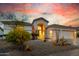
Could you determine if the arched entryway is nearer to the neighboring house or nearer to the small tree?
the neighboring house

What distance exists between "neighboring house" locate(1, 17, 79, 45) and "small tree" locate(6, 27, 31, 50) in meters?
0.05

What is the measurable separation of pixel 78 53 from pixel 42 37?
1.51 ft

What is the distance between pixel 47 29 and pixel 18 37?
356mm

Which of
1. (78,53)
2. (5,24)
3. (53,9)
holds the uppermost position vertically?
(53,9)

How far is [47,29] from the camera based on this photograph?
2.72 metres

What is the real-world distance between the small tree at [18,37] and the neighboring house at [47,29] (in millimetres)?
50

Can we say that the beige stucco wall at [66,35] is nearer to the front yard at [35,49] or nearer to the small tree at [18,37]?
the front yard at [35,49]

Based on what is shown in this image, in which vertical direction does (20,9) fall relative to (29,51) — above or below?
above

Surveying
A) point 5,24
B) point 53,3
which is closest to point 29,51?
point 5,24

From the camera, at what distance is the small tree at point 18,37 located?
2.68 meters

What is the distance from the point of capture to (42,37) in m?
2.71

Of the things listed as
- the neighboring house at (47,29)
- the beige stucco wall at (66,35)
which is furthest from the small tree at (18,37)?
the beige stucco wall at (66,35)

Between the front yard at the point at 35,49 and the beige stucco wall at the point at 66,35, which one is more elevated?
the beige stucco wall at the point at 66,35

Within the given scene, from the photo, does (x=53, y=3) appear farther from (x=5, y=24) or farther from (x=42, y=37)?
(x=5, y=24)
